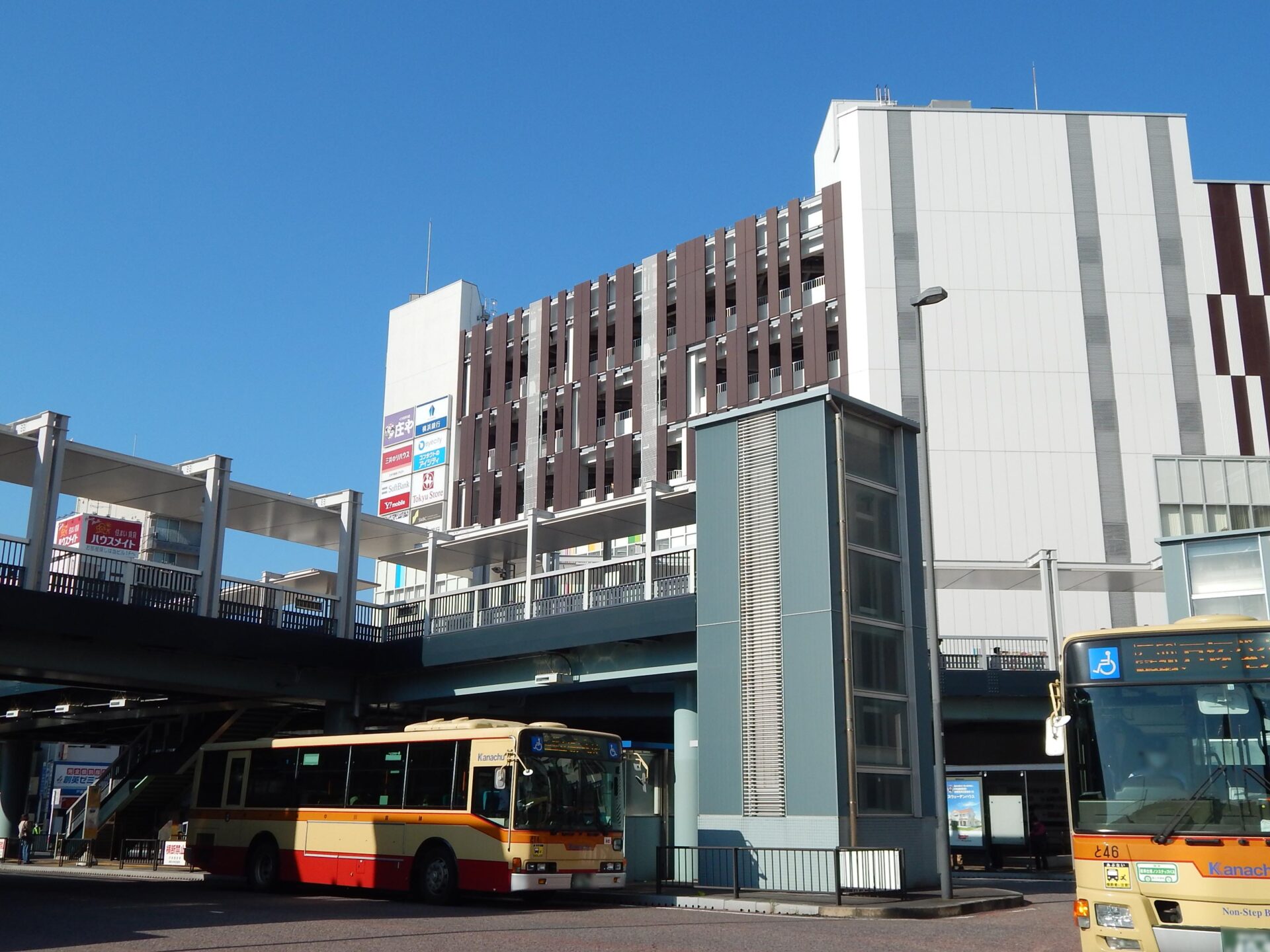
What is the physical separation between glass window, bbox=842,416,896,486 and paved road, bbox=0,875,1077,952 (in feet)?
26.4

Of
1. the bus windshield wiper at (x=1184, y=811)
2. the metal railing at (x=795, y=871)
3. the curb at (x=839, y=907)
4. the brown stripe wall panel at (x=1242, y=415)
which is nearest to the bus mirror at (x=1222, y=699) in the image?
the bus windshield wiper at (x=1184, y=811)

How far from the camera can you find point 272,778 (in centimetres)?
2423

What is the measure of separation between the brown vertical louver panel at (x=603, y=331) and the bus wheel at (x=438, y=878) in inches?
1980

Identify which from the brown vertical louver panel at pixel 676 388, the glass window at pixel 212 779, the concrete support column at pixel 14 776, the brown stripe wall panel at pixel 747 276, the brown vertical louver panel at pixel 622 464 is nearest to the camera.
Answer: the glass window at pixel 212 779

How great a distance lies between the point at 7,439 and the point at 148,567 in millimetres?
4469

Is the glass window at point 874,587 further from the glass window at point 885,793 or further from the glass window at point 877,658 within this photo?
the glass window at point 885,793

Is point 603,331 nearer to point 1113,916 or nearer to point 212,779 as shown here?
point 212,779

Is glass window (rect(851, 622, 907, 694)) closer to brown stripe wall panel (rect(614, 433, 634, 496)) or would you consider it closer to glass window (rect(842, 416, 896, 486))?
glass window (rect(842, 416, 896, 486))

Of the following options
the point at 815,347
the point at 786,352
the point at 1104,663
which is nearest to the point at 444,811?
the point at 1104,663

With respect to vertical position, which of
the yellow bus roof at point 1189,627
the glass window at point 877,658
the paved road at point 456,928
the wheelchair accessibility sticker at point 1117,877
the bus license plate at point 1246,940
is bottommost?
the paved road at point 456,928

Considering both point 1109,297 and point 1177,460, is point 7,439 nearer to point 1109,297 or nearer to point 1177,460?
point 1177,460

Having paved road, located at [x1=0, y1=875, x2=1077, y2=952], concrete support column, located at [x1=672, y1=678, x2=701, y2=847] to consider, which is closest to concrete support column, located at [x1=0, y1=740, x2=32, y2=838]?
paved road, located at [x1=0, y1=875, x2=1077, y2=952]

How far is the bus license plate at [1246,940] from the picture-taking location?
8922 millimetres

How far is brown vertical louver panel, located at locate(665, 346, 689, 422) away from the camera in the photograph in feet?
212
